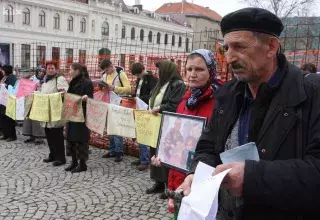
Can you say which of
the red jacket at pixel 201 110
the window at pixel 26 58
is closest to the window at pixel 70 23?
the window at pixel 26 58

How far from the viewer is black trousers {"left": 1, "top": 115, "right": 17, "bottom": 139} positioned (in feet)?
30.0

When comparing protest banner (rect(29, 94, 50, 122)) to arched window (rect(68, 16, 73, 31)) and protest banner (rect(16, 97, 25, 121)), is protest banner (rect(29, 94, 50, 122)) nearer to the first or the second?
protest banner (rect(16, 97, 25, 121))

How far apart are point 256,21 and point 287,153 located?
0.57 meters

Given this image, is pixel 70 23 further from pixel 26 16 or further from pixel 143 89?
pixel 143 89

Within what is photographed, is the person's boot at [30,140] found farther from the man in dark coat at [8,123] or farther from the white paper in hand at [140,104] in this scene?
the white paper in hand at [140,104]

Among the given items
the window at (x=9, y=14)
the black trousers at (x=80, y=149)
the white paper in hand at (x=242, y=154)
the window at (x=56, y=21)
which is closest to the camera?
the white paper in hand at (x=242, y=154)

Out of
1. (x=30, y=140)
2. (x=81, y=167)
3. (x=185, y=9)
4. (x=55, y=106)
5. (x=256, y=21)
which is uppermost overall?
(x=185, y=9)

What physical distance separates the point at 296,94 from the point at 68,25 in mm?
48204

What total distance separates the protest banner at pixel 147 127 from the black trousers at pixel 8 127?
470 cm

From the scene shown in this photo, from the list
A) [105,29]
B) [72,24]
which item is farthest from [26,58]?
[105,29]

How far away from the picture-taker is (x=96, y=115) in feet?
21.8

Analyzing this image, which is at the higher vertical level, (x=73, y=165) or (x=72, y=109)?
(x=72, y=109)

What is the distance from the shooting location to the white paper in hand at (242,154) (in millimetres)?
1451

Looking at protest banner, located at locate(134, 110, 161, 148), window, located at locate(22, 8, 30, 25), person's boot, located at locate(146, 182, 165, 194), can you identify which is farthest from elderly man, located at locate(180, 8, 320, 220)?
window, located at locate(22, 8, 30, 25)
